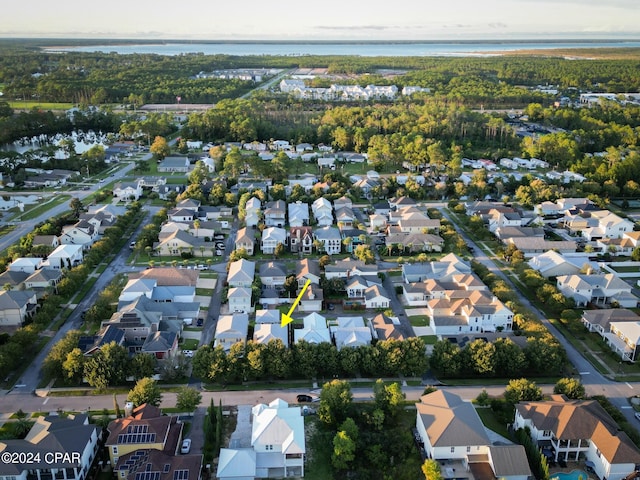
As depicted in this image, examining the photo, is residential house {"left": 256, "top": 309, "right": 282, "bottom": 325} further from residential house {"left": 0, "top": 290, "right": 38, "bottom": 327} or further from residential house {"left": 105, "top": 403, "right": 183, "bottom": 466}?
residential house {"left": 0, "top": 290, "right": 38, "bottom": 327}

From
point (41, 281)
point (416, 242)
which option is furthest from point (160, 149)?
point (416, 242)

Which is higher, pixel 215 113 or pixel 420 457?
pixel 215 113

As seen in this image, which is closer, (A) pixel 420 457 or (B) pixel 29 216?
(A) pixel 420 457

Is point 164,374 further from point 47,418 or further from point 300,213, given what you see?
point 300,213

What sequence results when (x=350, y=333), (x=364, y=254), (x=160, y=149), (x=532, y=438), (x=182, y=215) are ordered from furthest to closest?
1. (x=160, y=149)
2. (x=182, y=215)
3. (x=364, y=254)
4. (x=350, y=333)
5. (x=532, y=438)

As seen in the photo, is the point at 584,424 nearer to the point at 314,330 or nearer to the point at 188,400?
the point at 314,330

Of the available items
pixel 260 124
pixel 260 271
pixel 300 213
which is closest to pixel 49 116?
pixel 260 124
